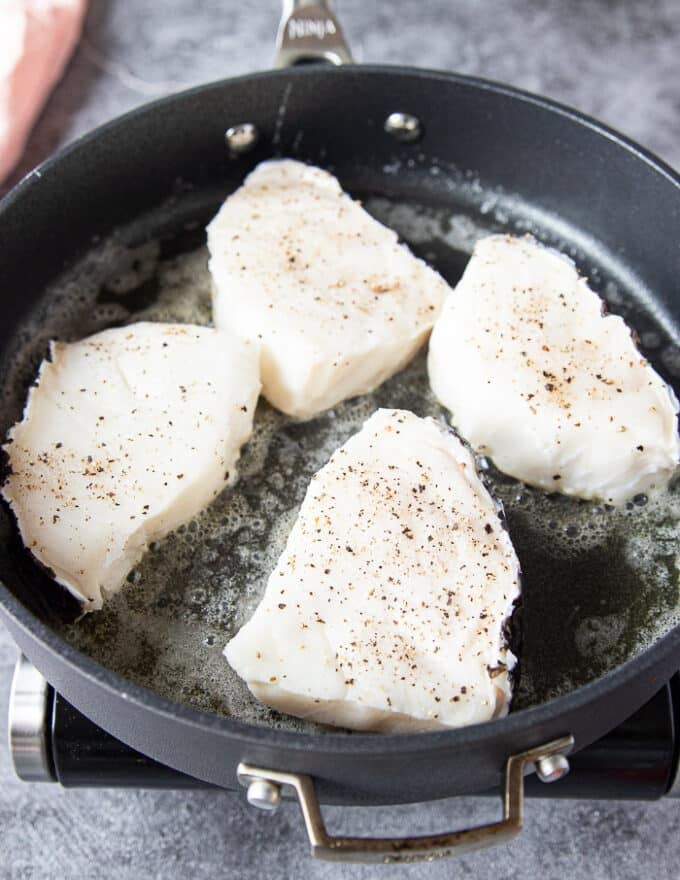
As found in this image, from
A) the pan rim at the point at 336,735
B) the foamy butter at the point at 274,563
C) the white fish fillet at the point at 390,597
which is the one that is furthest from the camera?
the foamy butter at the point at 274,563

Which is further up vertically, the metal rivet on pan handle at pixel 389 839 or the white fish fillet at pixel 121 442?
the white fish fillet at pixel 121 442

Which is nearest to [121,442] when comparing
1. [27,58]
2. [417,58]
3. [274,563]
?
[274,563]

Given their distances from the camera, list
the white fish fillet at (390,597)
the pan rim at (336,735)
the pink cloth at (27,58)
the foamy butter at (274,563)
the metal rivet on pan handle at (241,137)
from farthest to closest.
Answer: the pink cloth at (27,58), the metal rivet on pan handle at (241,137), the foamy butter at (274,563), the white fish fillet at (390,597), the pan rim at (336,735)

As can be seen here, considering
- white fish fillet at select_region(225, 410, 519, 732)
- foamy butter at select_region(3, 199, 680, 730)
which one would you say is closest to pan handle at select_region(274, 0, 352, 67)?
foamy butter at select_region(3, 199, 680, 730)

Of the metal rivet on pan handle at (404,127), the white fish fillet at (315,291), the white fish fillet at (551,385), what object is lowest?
the white fish fillet at (551,385)

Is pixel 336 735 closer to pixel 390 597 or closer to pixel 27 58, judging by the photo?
pixel 390 597

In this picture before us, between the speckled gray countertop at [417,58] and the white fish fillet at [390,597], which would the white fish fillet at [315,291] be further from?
the speckled gray countertop at [417,58]

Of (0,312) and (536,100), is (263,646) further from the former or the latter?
(536,100)

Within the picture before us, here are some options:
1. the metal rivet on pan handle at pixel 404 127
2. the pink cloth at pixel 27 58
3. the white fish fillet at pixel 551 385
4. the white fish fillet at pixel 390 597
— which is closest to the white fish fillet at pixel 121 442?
the white fish fillet at pixel 390 597
